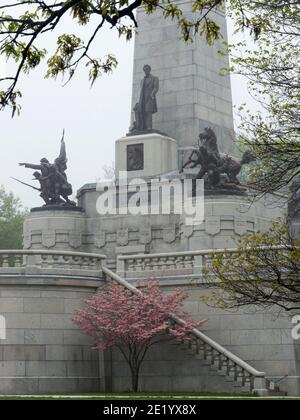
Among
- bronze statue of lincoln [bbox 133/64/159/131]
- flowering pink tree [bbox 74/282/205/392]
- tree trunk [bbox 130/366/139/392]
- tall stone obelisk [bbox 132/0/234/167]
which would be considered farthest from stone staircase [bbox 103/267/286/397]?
tall stone obelisk [bbox 132/0/234/167]

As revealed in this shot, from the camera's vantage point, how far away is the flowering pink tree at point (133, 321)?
32781 millimetres

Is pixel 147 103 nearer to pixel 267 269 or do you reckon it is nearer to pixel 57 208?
pixel 57 208

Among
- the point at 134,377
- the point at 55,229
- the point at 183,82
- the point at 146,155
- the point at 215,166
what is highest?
the point at 183,82

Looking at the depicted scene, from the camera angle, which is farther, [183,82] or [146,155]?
[183,82]

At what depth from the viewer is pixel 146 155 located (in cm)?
4366

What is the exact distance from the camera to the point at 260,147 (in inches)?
904

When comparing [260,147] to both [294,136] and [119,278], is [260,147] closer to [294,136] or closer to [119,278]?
[294,136]

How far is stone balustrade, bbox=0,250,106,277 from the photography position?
34.1 m

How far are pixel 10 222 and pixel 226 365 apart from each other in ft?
144

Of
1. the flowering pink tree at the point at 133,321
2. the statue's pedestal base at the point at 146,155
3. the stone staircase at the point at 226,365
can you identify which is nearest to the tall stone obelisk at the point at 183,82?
the statue's pedestal base at the point at 146,155

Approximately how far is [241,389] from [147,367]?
404 cm

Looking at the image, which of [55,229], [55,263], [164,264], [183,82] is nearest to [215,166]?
[164,264]

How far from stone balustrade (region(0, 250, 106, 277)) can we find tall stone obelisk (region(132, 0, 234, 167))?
32.4 ft

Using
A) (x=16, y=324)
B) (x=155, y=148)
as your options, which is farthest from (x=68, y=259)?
(x=155, y=148)
